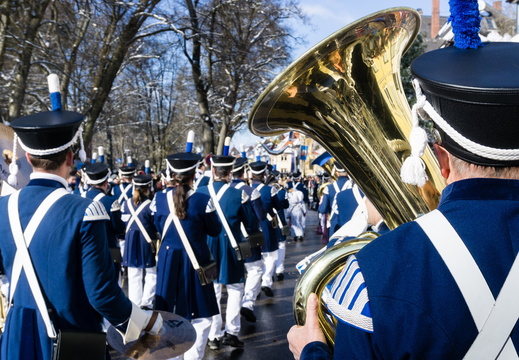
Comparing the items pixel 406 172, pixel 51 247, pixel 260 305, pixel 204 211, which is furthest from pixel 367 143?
pixel 260 305

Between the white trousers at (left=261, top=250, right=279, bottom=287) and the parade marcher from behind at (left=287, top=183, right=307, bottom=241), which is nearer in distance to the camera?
the white trousers at (left=261, top=250, right=279, bottom=287)

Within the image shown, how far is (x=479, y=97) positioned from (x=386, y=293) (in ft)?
1.56

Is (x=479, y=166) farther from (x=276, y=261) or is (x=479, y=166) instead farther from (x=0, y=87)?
(x=0, y=87)

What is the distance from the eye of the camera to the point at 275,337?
581 centimetres

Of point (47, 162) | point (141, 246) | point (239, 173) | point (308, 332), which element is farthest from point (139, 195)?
point (308, 332)

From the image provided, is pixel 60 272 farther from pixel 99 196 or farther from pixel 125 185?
pixel 125 185

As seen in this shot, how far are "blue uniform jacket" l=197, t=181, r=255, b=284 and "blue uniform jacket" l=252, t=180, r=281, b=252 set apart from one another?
90.9 inches

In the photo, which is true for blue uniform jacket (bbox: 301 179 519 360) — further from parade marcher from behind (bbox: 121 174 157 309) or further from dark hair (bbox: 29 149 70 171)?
parade marcher from behind (bbox: 121 174 157 309)

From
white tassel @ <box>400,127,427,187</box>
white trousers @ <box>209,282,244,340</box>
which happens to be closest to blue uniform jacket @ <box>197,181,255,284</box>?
white trousers @ <box>209,282,244,340</box>

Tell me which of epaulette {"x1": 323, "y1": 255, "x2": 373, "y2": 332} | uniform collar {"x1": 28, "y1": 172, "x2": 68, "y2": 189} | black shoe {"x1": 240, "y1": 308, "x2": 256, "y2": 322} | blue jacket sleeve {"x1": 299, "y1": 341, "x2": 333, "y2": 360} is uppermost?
uniform collar {"x1": 28, "y1": 172, "x2": 68, "y2": 189}

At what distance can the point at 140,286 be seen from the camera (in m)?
6.95

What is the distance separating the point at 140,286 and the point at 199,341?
267 cm

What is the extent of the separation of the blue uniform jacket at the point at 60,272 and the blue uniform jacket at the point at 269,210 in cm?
601

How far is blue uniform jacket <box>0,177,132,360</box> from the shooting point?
233 centimetres
